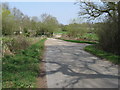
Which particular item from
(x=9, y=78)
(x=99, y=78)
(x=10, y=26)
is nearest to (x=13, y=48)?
(x=9, y=78)

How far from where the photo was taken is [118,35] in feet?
25.0

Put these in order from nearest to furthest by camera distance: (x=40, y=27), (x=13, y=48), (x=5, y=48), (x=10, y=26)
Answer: (x=5, y=48) < (x=13, y=48) < (x=10, y=26) < (x=40, y=27)

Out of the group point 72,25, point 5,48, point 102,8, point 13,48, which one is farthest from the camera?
point 72,25

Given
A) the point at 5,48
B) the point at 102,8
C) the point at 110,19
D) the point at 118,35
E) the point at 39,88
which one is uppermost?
the point at 102,8

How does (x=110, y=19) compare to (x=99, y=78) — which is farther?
(x=110, y=19)

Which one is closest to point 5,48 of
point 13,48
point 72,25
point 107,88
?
point 13,48

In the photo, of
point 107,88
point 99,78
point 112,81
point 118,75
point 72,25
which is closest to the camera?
point 107,88

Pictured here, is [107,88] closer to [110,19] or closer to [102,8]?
[110,19]

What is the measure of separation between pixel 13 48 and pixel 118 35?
7.20m

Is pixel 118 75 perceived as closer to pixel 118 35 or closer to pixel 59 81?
pixel 59 81

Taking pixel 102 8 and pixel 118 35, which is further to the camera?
pixel 102 8

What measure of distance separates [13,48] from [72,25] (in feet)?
64.1

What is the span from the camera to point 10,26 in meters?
18.9

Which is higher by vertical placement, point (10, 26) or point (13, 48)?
point (10, 26)
